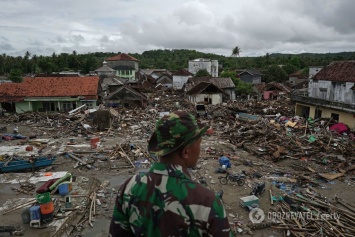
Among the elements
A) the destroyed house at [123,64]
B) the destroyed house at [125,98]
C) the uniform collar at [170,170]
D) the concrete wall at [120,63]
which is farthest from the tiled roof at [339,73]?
the concrete wall at [120,63]

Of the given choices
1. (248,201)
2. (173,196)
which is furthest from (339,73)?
(173,196)

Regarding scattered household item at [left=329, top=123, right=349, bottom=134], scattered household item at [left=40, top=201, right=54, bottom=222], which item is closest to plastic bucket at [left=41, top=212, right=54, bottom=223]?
scattered household item at [left=40, top=201, right=54, bottom=222]

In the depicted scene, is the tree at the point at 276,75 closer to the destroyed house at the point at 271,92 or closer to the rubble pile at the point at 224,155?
the destroyed house at the point at 271,92

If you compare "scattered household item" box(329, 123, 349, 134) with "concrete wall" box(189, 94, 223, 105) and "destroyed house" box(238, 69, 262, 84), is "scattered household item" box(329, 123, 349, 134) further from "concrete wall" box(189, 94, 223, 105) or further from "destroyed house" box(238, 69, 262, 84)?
"destroyed house" box(238, 69, 262, 84)

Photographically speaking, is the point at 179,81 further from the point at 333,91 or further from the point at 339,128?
the point at 339,128

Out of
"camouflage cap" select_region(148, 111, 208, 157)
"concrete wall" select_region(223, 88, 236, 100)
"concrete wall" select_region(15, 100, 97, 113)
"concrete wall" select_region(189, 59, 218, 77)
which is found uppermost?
"concrete wall" select_region(189, 59, 218, 77)

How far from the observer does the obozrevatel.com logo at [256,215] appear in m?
8.95

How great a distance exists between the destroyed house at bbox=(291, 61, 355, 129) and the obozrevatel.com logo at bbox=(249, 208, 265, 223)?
16093mm

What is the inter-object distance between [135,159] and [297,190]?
8628 mm

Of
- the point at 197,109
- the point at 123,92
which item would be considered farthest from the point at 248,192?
the point at 123,92

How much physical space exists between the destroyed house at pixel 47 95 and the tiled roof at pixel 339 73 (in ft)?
79.4

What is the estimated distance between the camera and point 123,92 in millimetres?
32125

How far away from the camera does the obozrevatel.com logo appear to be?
352 inches

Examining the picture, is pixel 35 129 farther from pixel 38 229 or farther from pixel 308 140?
pixel 308 140
